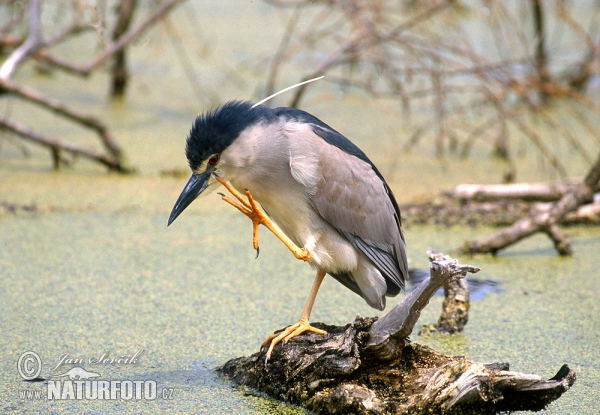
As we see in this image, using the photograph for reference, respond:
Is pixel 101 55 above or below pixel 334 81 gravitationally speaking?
above

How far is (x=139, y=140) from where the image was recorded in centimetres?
518

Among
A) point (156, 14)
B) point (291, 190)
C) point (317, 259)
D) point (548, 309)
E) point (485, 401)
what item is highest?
point (156, 14)

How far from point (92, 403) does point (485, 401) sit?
1111 millimetres

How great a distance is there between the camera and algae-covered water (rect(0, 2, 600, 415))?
229 cm

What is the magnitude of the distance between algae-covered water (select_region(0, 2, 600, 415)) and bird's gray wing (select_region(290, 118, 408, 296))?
34 cm

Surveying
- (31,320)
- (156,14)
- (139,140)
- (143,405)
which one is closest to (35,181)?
(139,140)

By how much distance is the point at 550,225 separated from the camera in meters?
3.40

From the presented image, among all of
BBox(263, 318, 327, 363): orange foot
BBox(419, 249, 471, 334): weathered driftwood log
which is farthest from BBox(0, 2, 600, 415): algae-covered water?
BBox(263, 318, 327, 363): orange foot

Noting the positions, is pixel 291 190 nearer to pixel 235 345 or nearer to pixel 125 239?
pixel 235 345

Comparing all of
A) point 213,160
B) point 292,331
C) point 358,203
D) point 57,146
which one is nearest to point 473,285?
point 358,203

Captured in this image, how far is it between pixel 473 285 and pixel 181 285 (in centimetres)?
128

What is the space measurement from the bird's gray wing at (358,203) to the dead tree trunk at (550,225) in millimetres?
984

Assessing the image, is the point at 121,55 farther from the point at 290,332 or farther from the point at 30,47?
the point at 290,332

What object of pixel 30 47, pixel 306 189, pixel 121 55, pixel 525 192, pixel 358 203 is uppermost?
pixel 30 47
